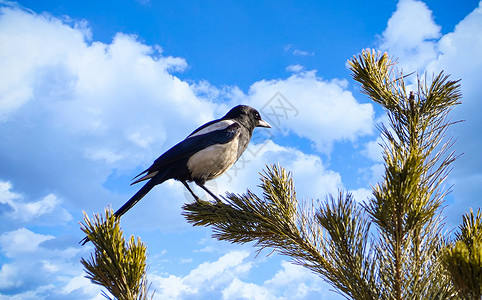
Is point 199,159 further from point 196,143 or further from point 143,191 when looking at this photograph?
point 143,191

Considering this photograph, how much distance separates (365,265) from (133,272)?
0.99 m

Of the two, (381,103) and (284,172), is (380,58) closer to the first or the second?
(381,103)

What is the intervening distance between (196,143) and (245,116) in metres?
0.98

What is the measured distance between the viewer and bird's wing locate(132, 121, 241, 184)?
407 cm

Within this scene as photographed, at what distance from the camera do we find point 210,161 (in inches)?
162

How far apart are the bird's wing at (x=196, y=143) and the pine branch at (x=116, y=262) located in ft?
7.04

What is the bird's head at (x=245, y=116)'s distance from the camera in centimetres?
493

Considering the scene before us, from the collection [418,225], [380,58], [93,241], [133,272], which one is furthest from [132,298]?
[380,58]

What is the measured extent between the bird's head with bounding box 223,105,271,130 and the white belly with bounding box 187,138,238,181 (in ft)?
2.38

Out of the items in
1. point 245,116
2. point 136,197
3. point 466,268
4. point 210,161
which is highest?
point 245,116

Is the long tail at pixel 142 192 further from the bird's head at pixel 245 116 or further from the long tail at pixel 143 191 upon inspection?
the bird's head at pixel 245 116

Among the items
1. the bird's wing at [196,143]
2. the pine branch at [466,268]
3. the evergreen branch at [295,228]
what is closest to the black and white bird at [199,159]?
the bird's wing at [196,143]

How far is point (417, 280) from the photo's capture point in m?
1.68

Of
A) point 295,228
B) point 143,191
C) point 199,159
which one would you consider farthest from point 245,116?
point 295,228
